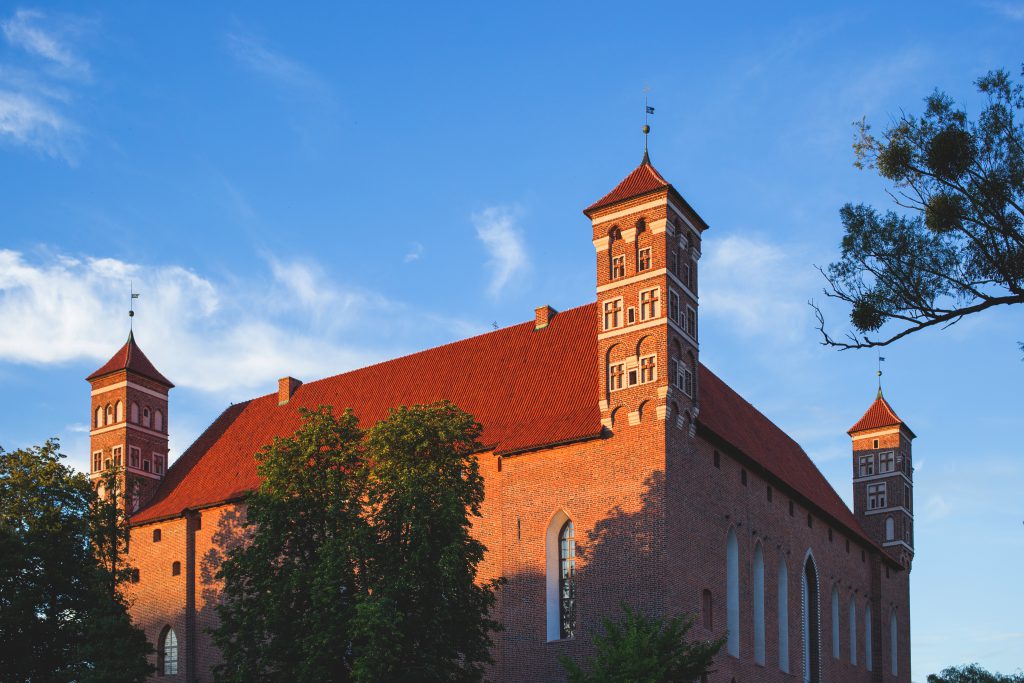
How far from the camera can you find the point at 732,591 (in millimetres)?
39688

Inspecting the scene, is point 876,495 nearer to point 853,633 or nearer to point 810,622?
point 853,633

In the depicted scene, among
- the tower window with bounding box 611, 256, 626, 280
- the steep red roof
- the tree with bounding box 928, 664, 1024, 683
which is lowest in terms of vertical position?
the tree with bounding box 928, 664, 1024, 683

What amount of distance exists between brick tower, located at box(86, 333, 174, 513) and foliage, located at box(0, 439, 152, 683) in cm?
832

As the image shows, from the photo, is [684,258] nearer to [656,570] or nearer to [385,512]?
[656,570]

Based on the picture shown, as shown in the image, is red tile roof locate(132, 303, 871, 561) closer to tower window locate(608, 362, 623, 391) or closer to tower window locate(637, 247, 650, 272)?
tower window locate(608, 362, 623, 391)

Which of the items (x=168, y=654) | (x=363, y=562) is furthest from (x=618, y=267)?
(x=168, y=654)

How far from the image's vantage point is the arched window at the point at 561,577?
36.2m

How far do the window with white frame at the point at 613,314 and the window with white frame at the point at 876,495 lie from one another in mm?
24918

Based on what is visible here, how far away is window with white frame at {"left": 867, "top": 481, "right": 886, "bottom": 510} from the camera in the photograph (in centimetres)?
5809

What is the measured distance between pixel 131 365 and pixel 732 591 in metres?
25.2

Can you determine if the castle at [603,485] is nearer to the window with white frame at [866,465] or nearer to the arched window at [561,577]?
the arched window at [561,577]

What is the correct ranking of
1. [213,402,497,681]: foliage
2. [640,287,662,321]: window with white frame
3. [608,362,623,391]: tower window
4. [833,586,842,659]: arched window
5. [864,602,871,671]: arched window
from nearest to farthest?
[213,402,497,681]: foliage < [608,362,623,391]: tower window < [640,287,662,321]: window with white frame < [833,586,842,659]: arched window < [864,602,871,671]: arched window

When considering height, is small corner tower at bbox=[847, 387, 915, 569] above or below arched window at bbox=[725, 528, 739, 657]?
above

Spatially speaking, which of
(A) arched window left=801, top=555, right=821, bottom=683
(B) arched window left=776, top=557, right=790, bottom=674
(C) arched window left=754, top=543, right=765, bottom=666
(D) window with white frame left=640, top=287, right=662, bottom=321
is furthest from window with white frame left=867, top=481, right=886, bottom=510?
(D) window with white frame left=640, top=287, right=662, bottom=321
